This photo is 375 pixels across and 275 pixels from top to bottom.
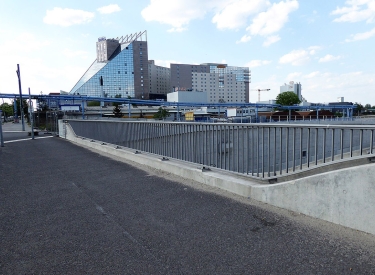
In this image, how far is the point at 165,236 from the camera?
3697 millimetres

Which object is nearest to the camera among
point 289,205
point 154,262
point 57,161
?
point 154,262

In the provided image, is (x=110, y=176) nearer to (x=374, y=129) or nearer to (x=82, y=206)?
(x=82, y=206)

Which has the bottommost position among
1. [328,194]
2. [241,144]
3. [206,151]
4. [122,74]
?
[328,194]

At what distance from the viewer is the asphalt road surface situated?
2.99m

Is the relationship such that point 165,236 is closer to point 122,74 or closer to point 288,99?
point 288,99

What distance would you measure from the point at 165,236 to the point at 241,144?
9.70 feet

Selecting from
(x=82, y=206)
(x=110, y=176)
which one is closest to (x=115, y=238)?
(x=82, y=206)

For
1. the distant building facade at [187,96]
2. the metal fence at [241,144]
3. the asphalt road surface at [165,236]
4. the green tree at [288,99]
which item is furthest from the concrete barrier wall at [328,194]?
the distant building facade at [187,96]

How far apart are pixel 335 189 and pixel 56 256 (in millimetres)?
3606

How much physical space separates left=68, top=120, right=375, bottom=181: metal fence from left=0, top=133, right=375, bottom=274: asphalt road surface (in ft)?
3.00

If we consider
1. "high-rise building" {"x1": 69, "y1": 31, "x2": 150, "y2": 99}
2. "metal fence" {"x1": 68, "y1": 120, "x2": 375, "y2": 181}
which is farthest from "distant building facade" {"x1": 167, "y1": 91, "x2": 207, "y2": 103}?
"metal fence" {"x1": 68, "y1": 120, "x2": 375, "y2": 181}

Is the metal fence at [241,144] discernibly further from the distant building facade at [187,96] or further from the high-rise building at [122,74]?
the high-rise building at [122,74]

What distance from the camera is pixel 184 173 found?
6766 millimetres

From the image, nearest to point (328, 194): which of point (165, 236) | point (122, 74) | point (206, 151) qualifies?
point (165, 236)
